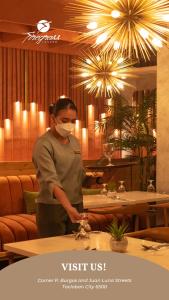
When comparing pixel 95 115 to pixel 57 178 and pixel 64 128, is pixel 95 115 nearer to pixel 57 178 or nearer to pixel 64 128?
pixel 64 128

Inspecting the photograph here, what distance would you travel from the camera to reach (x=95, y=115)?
34.9 ft

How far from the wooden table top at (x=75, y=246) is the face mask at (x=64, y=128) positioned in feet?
2.12

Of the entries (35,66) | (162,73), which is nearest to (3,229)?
(162,73)

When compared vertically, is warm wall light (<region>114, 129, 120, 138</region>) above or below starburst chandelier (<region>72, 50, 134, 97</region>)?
below

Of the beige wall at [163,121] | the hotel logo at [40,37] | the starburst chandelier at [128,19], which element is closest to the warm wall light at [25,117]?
the hotel logo at [40,37]

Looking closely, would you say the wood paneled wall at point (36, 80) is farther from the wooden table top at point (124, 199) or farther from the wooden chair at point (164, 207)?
the wooden chair at point (164, 207)

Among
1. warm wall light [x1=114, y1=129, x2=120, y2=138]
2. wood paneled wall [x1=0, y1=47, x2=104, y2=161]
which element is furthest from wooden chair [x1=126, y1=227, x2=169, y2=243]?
wood paneled wall [x1=0, y1=47, x2=104, y2=161]

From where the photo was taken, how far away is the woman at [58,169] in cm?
323

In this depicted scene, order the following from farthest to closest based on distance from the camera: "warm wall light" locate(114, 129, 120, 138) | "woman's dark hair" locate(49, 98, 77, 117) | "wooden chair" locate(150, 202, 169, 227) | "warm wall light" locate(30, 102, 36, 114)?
1. "warm wall light" locate(30, 102, 36, 114)
2. "warm wall light" locate(114, 129, 120, 138)
3. "wooden chair" locate(150, 202, 169, 227)
4. "woman's dark hair" locate(49, 98, 77, 117)

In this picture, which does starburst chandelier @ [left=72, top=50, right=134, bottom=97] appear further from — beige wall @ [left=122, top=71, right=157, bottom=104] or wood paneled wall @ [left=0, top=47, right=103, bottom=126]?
beige wall @ [left=122, top=71, right=157, bottom=104]

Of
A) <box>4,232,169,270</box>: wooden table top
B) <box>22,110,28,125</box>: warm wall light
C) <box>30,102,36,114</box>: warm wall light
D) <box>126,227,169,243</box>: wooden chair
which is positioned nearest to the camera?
<box>4,232,169,270</box>: wooden table top

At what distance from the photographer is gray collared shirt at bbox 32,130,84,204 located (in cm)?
320

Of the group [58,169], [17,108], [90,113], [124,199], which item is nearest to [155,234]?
[58,169]

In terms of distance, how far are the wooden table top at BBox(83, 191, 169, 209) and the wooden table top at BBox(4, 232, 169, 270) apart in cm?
178
